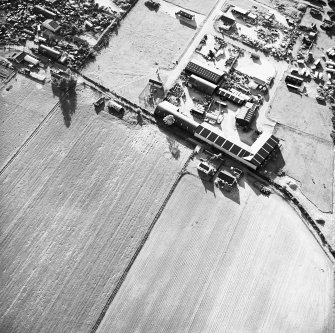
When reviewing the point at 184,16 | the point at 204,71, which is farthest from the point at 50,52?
the point at 204,71

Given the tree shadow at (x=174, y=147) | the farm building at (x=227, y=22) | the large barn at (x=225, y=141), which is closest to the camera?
the large barn at (x=225, y=141)

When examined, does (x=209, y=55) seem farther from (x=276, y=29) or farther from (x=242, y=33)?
(x=276, y=29)

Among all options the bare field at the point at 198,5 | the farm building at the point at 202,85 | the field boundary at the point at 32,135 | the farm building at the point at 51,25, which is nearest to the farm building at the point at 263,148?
the farm building at the point at 202,85

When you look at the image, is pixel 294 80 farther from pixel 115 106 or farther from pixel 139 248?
pixel 139 248

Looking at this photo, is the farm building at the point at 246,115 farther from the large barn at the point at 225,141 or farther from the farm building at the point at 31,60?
the farm building at the point at 31,60

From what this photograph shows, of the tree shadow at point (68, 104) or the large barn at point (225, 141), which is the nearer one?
the large barn at point (225, 141)

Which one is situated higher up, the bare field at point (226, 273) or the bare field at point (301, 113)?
the bare field at point (301, 113)
